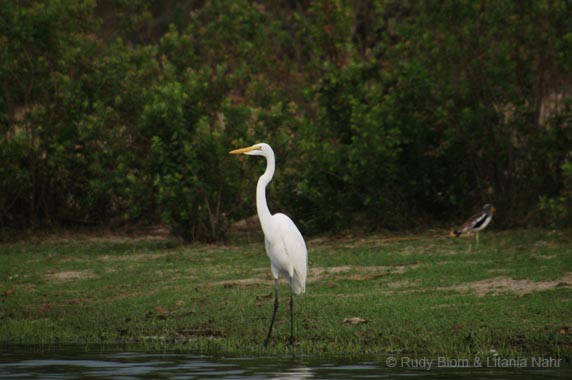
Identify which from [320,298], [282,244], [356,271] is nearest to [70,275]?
[356,271]

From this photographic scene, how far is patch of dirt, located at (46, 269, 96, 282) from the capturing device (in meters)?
15.3

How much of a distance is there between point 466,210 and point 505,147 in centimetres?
156

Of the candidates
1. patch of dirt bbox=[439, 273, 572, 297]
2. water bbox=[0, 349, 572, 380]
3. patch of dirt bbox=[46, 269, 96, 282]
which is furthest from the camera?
patch of dirt bbox=[46, 269, 96, 282]

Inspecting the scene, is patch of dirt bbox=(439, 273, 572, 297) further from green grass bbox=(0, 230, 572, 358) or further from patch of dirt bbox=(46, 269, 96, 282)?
patch of dirt bbox=(46, 269, 96, 282)

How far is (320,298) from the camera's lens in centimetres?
1290

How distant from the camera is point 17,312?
1274 cm

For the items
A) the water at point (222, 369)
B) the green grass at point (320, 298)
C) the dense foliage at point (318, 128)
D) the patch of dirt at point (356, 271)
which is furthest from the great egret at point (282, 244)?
the dense foliage at point (318, 128)

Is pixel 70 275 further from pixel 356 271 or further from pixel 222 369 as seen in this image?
pixel 222 369

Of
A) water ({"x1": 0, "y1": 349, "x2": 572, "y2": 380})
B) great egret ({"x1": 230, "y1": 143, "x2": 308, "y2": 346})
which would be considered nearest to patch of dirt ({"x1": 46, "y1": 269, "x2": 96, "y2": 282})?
great egret ({"x1": 230, "y1": 143, "x2": 308, "y2": 346})

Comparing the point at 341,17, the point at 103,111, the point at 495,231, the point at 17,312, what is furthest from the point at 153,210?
the point at 17,312

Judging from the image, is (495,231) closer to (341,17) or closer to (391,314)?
(341,17)

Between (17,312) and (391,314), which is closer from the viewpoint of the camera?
(391,314)

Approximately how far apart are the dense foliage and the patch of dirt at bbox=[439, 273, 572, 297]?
17.3 ft

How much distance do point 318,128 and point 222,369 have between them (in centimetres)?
1126
